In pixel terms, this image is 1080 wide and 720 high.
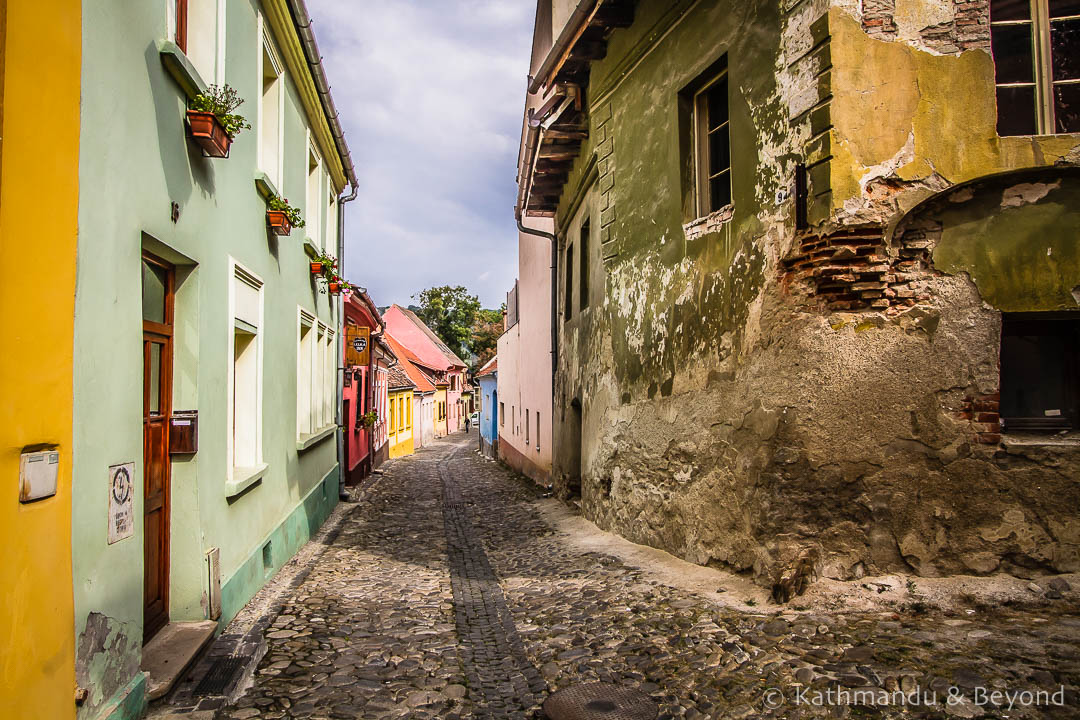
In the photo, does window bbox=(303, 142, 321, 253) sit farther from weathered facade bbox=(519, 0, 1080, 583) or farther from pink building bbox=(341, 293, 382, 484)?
weathered facade bbox=(519, 0, 1080, 583)

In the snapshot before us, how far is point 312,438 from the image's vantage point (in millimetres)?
9570

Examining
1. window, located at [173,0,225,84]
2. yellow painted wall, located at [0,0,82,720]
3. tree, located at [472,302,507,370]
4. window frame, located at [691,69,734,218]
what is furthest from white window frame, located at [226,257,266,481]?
tree, located at [472,302,507,370]

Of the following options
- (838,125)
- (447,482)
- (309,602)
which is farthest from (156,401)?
(447,482)

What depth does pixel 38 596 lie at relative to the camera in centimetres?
274

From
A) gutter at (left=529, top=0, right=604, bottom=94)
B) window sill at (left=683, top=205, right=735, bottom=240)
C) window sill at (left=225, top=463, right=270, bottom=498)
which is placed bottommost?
window sill at (left=225, top=463, right=270, bottom=498)

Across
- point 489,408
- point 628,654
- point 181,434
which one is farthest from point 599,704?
point 489,408

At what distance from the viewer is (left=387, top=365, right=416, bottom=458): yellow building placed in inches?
1048

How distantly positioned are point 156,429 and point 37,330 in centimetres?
190

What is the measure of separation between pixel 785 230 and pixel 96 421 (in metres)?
4.81

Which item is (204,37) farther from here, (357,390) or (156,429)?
(357,390)

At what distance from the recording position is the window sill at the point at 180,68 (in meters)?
4.17

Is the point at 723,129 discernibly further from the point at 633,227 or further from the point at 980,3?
the point at 980,3

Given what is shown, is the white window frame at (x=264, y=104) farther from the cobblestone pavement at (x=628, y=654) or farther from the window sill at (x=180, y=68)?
the cobblestone pavement at (x=628, y=654)

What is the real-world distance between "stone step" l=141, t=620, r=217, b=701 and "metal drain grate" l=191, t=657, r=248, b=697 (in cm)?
13
